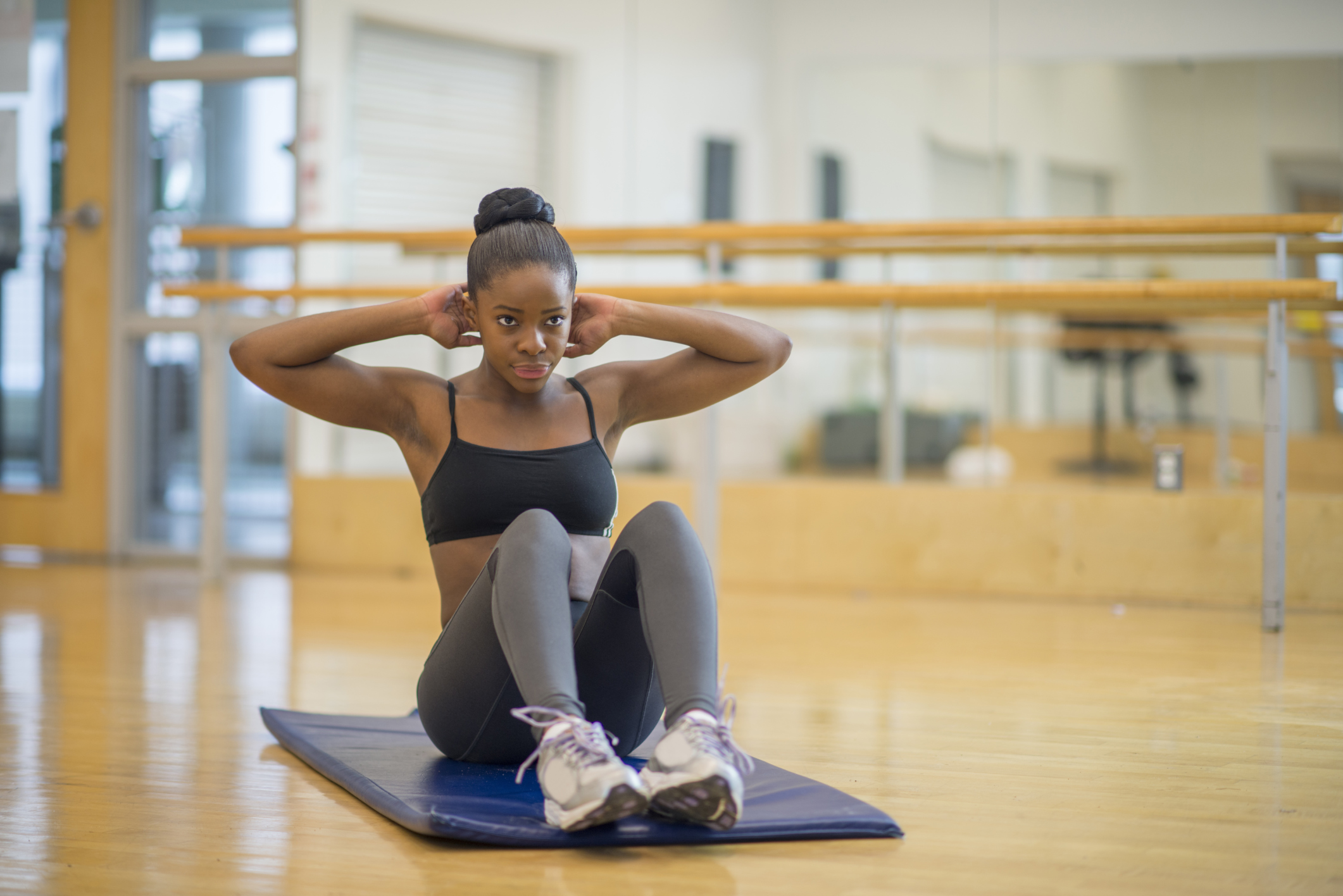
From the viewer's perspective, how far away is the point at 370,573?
3826mm

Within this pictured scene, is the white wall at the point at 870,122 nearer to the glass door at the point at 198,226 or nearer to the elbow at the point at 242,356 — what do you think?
the glass door at the point at 198,226

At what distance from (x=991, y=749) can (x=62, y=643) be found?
6.29 feet

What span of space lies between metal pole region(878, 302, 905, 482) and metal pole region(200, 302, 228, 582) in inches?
78.0

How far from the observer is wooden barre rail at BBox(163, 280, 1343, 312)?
2.70 meters

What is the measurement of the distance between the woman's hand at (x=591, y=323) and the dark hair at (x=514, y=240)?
9cm

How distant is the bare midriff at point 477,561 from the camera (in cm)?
141

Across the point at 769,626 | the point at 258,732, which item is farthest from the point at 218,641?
the point at 769,626

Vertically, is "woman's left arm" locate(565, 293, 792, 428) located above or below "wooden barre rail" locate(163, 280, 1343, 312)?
below

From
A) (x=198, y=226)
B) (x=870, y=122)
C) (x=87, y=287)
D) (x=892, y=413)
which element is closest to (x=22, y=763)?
(x=892, y=413)

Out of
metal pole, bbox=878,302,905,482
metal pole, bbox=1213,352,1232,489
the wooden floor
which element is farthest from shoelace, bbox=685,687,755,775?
A: metal pole, bbox=1213,352,1232,489

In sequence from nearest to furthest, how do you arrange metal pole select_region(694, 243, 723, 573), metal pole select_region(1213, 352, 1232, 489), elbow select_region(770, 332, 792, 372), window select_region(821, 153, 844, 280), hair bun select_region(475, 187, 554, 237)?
hair bun select_region(475, 187, 554, 237), elbow select_region(770, 332, 792, 372), metal pole select_region(694, 243, 723, 573), metal pole select_region(1213, 352, 1232, 489), window select_region(821, 153, 844, 280)

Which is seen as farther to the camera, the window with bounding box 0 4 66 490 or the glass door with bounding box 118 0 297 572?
the window with bounding box 0 4 66 490

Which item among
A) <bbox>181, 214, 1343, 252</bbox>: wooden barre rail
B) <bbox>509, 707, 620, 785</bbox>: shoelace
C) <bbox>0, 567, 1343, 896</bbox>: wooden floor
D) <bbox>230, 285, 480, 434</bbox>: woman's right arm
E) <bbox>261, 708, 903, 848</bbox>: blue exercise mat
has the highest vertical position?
<bbox>181, 214, 1343, 252</bbox>: wooden barre rail

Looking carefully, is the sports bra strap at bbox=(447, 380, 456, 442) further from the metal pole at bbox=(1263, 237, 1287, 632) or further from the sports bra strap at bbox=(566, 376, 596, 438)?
the metal pole at bbox=(1263, 237, 1287, 632)
